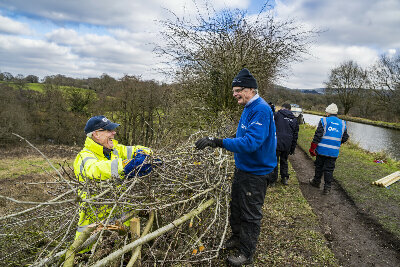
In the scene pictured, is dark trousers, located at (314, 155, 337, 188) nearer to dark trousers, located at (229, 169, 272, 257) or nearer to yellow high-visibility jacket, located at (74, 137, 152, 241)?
dark trousers, located at (229, 169, 272, 257)

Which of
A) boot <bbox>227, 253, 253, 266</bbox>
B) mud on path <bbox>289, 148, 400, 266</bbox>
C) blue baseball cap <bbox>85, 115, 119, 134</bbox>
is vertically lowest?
mud on path <bbox>289, 148, 400, 266</bbox>

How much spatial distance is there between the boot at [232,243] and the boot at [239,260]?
0.77 feet

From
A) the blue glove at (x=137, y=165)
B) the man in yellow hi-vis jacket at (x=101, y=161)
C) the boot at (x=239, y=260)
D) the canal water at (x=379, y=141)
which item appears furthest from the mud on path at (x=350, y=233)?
the canal water at (x=379, y=141)

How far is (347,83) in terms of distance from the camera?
35.8m

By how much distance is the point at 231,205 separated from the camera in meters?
3.04

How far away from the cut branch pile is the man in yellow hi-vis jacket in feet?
0.28

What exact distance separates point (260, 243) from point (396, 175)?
19.7 ft

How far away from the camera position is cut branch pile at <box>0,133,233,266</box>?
74.2 inches

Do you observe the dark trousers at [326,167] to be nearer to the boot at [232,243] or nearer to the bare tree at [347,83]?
the boot at [232,243]

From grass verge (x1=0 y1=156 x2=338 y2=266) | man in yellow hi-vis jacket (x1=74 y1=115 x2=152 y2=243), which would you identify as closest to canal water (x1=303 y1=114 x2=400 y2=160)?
grass verge (x1=0 y1=156 x2=338 y2=266)

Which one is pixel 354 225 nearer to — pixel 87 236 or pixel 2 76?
pixel 87 236

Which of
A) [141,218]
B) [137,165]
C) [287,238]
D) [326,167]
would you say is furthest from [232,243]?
[326,167]

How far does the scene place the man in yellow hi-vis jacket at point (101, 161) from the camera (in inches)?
84.4

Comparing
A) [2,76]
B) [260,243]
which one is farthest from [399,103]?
[2,76]
